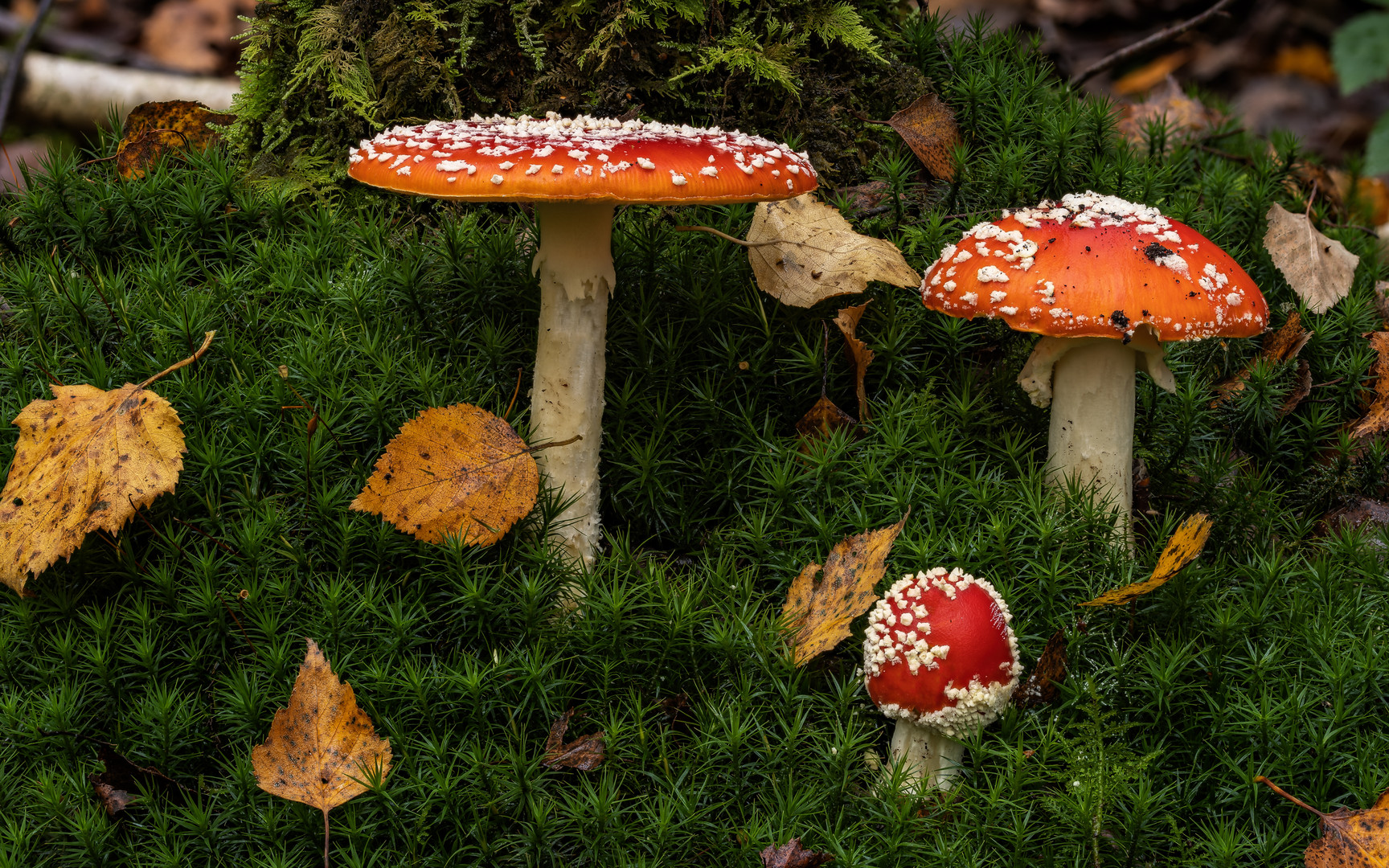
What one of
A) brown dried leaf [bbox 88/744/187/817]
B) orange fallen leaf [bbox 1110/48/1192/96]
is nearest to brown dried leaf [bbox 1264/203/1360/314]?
brown dried leaf [bbox 88/744/187/817]

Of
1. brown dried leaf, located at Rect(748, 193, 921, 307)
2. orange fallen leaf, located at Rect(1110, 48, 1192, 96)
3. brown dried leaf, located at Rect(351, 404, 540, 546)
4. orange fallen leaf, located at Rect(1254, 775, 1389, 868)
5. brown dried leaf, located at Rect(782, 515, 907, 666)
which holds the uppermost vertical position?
brown dried leaf, located at Rect(748, 193, 921, 307)

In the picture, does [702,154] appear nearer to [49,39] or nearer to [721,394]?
[721,394]

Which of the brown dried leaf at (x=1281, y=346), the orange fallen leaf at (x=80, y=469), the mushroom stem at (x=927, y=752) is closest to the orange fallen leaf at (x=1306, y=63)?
the brown dried leaf at (x=1281, y=346)

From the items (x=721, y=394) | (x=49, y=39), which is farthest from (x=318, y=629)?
(x=49, y=39)

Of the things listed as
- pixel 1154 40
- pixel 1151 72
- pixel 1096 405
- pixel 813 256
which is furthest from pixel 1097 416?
pixel 1151 72

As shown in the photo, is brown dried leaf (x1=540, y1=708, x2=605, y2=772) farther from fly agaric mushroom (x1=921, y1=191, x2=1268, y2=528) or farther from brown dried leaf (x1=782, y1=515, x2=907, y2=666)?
fly agaric mushroom (x1=921, y1=191, x2=1268, y2=528)

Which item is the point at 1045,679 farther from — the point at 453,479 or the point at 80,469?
the point at 80,469
